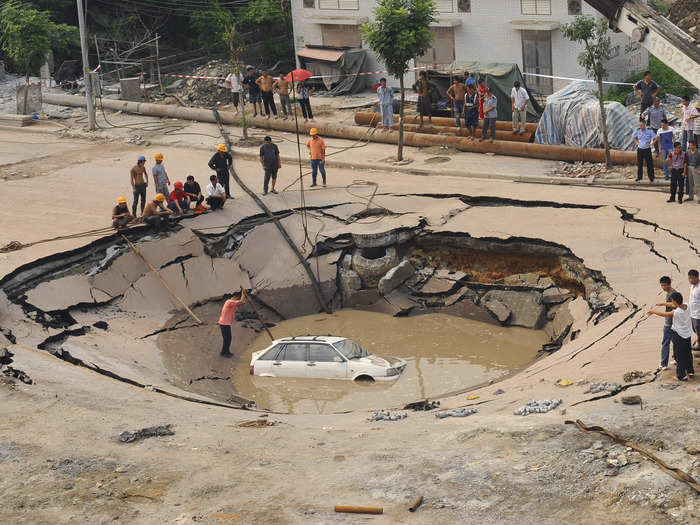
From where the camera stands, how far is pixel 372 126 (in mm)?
28328

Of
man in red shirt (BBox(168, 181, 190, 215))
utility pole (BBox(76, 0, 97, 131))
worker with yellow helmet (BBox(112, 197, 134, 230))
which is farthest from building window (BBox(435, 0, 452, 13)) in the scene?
worker with yellow helmet (BBox(112, 197, 134, 230))

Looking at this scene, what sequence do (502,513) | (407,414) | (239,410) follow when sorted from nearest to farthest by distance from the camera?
(502,513), (407,414), (239,410)

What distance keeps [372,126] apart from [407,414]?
1678 cm

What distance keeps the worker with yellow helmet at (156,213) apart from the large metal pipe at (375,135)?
9.63 meters

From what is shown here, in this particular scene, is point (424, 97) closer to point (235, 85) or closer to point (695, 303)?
point (235, 85)

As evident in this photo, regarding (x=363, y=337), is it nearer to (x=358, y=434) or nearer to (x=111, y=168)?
(x=358, y=434)

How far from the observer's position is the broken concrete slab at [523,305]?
57.6ft

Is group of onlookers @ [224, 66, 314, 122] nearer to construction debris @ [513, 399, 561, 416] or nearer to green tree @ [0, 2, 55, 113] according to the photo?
green tree @ [0, 2, 55, 113]

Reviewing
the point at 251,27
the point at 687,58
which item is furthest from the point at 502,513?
the point at 251,27

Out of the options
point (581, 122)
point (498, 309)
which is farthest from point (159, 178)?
point (581, 122)

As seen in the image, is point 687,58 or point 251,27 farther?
point 251,27

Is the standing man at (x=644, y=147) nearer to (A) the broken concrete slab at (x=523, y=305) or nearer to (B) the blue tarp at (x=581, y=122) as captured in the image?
(B) the blue tarp at (x=581, y=122)

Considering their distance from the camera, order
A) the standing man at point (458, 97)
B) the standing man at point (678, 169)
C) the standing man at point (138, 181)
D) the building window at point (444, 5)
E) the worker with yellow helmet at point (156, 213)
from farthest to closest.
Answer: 1. the building window at point (444, 5)
2. the standing man at point (458, 97)
3. the standing man at point (138, 181)
4. the worker with yellow helmet at point (156, 213)
5. the standing man at point (678, 169)

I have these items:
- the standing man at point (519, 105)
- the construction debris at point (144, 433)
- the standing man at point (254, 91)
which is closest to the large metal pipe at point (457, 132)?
the standing man at point (519, 105)
